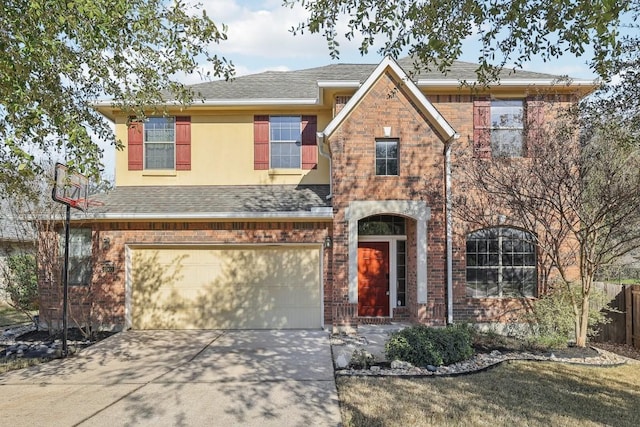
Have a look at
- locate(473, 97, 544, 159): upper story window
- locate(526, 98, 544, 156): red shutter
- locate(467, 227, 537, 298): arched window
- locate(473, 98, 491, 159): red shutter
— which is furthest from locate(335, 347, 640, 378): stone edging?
locate(473, 98, 491, 159): red shutter

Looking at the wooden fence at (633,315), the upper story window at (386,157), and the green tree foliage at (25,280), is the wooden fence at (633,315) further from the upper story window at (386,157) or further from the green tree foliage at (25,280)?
the green tree foliage at (25,280)

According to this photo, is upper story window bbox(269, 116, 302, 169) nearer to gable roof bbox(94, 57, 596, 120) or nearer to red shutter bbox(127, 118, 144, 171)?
gable roof bbox(94, 57, 596, 120)

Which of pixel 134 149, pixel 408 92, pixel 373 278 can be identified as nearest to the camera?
pixel 408 92

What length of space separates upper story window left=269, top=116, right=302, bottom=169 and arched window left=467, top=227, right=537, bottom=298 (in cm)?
543

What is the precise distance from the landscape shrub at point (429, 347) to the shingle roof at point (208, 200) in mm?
4222

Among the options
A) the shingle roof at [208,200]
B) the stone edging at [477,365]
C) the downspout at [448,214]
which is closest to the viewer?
the stone edging at [477,365]

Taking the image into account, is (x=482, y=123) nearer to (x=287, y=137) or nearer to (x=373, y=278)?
(x=373, y=278)

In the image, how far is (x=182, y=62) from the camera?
6379mm

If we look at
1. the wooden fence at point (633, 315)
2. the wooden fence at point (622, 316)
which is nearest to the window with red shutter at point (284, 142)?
the wooden fence at point (622, 316)

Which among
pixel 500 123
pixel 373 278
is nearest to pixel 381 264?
pixel 373 278

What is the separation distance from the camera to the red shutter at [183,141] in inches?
506

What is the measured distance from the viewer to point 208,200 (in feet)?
39.0

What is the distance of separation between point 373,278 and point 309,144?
4306 mm

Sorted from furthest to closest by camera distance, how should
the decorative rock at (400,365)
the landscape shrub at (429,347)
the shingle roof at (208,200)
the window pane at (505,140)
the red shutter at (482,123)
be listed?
the red shutter at (482,123) → the window pane at (505,140) → the shingle roof at (208,200) → the landscape shrub at (429,347) → the decorative rock at (400,365)
